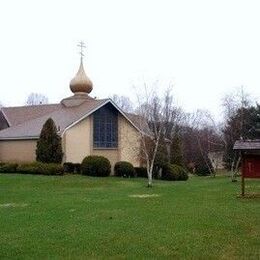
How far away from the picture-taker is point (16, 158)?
1638 inches

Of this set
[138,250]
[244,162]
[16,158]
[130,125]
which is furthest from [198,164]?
[138,250]

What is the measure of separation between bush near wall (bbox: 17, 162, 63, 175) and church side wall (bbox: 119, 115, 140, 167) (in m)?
8.41

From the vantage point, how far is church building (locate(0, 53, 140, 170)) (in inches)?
1612

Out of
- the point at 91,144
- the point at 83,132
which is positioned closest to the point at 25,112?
the point at 91,144

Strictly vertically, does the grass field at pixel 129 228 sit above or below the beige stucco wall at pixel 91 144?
below

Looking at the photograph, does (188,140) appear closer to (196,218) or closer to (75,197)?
(75,197)

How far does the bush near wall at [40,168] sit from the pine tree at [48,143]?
1145mm

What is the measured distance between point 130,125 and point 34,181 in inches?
619

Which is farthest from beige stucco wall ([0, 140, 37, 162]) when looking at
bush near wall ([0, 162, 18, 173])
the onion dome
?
the onion dome

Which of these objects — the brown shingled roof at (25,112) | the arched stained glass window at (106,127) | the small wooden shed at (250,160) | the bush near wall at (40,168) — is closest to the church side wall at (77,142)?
the arched stained glass window at (106,127)

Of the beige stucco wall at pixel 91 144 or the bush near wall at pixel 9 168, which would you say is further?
the beige stucco wall at pixel 91 144

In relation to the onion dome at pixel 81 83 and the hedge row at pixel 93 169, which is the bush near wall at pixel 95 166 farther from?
the onion dome at pixel 81 83

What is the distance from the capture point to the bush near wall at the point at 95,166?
38.8 metres

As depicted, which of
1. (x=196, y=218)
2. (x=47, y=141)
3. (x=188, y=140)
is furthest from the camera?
(x=188, y=140)
